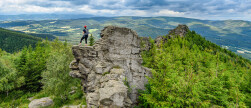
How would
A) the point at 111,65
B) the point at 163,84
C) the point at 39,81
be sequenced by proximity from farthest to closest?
the point at 39,81
the point at 111,65
the point at 163,84

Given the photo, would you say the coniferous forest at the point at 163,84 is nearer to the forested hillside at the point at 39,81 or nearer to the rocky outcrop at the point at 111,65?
the forested hillside at the point at 39,81

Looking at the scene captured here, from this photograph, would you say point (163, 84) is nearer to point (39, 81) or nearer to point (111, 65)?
point (111, 65)

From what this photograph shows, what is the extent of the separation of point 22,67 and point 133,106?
1810 inches

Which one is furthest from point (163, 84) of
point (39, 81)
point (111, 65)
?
point (39, 81)

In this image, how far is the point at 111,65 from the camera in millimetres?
22266

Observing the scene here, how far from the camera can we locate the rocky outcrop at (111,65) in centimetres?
2010

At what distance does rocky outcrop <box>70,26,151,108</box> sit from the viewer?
2010 centimetres

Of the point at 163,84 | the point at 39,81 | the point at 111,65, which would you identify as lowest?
the point at 39,81

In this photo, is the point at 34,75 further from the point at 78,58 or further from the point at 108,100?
the point at 108,100

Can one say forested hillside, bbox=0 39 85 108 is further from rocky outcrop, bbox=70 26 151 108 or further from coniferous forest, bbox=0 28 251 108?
rocky outcrop, bbox=70 26 151 108

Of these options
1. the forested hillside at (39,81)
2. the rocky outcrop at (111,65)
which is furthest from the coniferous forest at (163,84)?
the rocky outcrop at (111,65)

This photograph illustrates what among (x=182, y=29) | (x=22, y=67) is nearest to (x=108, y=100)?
(x=22, y=67)

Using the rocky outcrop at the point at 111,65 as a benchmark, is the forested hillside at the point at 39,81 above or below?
below

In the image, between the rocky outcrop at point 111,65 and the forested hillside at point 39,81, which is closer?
the rocky outcrop at point 111,65
